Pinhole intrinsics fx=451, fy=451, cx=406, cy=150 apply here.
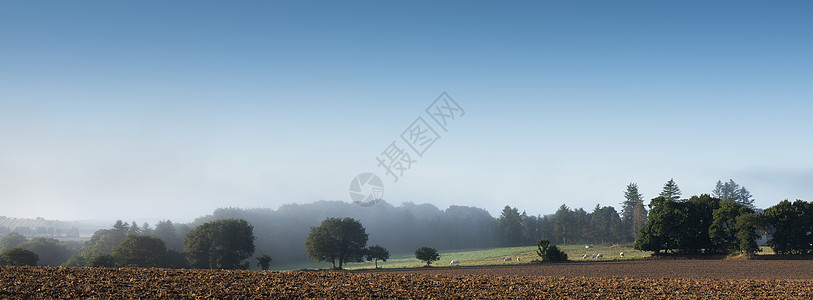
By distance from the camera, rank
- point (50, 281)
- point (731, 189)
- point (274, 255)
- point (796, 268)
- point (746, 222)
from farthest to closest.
→ point (731, 189) → point (274, 255) → point (746, 222) → point (796, 268) → point (50, 281)

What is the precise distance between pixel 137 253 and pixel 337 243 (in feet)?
94.4

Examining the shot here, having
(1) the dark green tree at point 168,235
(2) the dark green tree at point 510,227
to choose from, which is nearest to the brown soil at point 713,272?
(1) the dark green tree at point 168,235

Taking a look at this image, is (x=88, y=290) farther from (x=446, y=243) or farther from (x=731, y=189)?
(x=731, y=189)

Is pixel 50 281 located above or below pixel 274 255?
above

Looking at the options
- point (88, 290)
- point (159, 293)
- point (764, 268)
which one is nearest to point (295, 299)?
point (159, 293)

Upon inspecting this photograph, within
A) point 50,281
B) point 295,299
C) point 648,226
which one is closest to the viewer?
point 295,299

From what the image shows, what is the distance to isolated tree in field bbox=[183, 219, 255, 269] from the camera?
216 ft

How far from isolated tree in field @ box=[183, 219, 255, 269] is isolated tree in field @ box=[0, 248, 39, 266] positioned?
18.2 m

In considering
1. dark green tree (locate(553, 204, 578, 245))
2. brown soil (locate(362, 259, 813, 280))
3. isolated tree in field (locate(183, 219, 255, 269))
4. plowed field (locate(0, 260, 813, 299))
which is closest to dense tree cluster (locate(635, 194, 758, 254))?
brown soil (locate(362, 259, 813, 280))

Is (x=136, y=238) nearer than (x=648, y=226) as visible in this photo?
Yes

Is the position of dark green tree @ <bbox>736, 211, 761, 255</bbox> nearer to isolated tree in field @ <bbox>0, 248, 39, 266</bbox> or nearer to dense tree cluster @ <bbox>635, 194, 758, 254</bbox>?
dense tree cluster @ <bbox>635, 194, 758, 254</bbox>

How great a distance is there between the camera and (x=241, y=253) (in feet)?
219

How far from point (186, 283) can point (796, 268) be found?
199 ft

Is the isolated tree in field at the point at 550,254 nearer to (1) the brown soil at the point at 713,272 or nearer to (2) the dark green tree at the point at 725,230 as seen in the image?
(1) the brown soil at the point at 713,272
